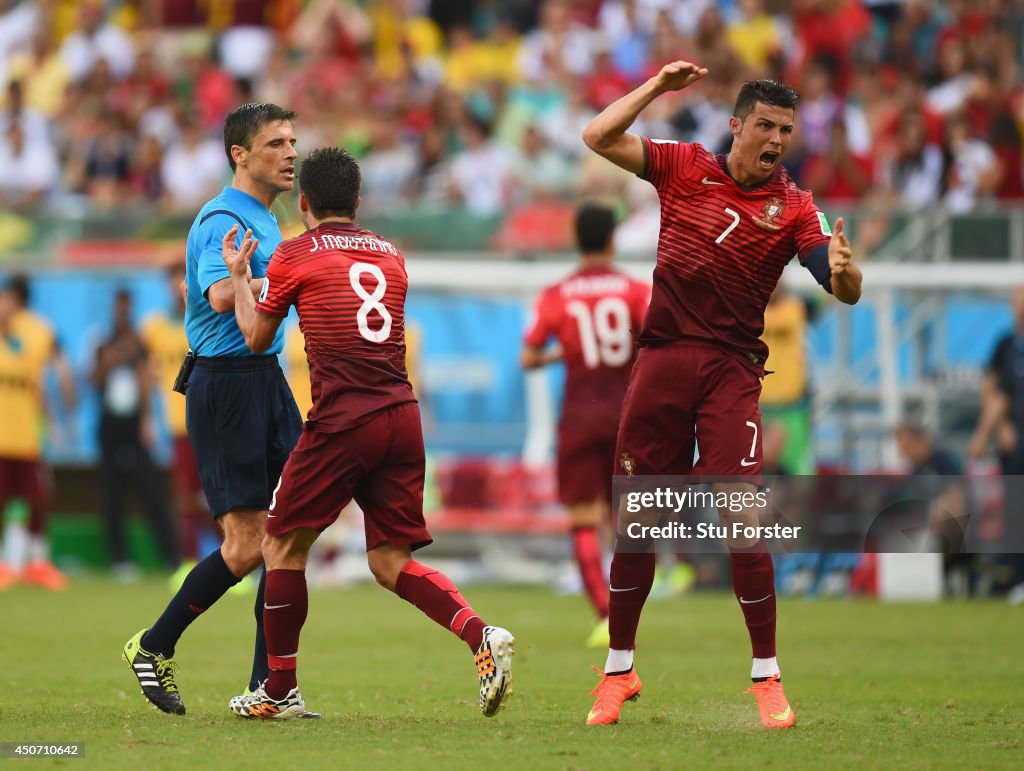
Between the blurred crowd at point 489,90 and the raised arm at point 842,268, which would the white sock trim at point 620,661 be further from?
the blurred crowd at point 489,90

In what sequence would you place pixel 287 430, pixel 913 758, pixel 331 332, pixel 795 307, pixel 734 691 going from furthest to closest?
1. pixel 795 307
2. pixel 734 691
3. pixel 287 430
4. pixel 331 332
5. pixel 913 758

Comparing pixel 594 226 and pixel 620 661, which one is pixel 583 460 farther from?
pixel 620 661

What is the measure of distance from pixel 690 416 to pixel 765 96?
1.40 m

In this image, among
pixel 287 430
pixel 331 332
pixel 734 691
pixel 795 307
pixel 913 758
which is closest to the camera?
pixel 913 758

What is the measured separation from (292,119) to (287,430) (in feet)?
4.65

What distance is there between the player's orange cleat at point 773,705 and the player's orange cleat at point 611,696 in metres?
0.54

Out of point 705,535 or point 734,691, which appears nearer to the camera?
point 734,691

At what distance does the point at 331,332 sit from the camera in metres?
7.04

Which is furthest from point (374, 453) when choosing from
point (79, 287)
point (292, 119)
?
point (79, 287)

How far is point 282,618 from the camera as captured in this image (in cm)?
715

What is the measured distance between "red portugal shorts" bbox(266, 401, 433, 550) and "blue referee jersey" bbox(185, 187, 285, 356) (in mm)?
694

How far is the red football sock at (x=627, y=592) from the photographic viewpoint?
7492mm

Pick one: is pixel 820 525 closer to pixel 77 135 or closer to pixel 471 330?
pixel 471 330

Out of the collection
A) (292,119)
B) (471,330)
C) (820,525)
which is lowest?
(820,525)
